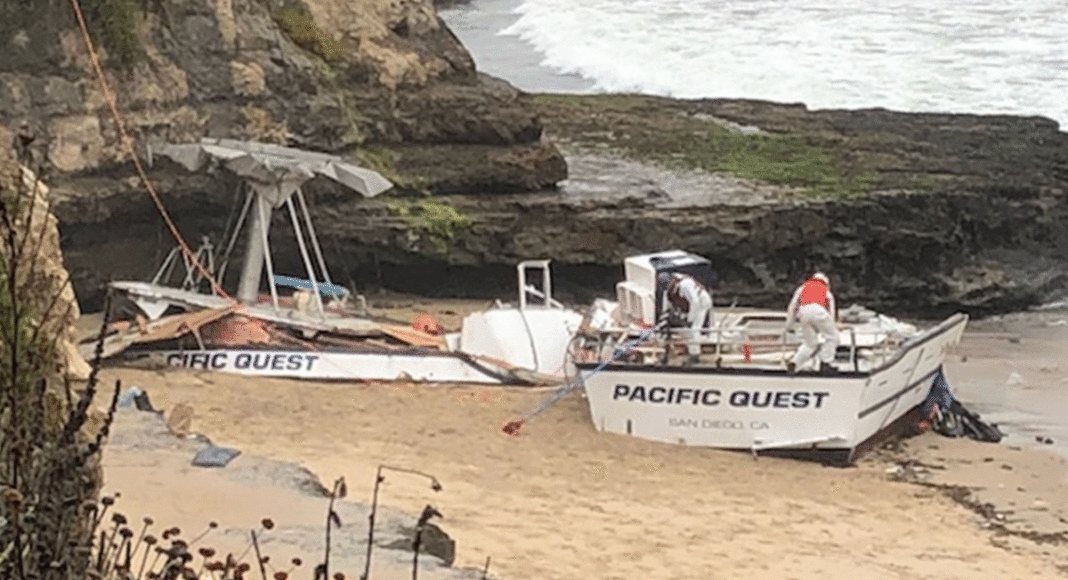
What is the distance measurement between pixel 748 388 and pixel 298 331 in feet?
17.0

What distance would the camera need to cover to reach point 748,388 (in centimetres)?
1672

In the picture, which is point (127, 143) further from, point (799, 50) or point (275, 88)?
point (799, 50)

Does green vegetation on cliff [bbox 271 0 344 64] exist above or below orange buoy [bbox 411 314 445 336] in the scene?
above

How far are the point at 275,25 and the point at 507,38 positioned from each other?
107 feet

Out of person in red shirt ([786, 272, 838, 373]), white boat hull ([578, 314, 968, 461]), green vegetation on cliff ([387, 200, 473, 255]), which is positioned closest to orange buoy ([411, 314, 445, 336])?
green vegetation on cliff ([387, 200, 473, 255])

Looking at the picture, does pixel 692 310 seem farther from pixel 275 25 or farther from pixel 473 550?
pixel 275 25

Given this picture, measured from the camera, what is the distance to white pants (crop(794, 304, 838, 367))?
16484 millimetres

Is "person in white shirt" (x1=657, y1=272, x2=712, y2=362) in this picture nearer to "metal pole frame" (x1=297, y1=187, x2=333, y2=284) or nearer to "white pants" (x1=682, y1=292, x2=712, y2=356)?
"white pants" (x1=682, y1=292, x2=712, y2=356)

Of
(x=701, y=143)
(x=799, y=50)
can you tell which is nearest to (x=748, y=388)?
(x=701, y=143)

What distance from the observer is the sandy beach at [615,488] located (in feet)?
42.8

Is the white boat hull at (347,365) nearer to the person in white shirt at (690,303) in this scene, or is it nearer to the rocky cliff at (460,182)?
the person in white shirt at (690,303)

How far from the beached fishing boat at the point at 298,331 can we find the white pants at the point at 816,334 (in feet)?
10.2

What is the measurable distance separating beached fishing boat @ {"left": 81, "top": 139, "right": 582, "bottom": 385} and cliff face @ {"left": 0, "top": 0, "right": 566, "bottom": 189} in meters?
1.35

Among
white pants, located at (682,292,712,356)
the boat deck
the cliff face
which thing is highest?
the cliff face
